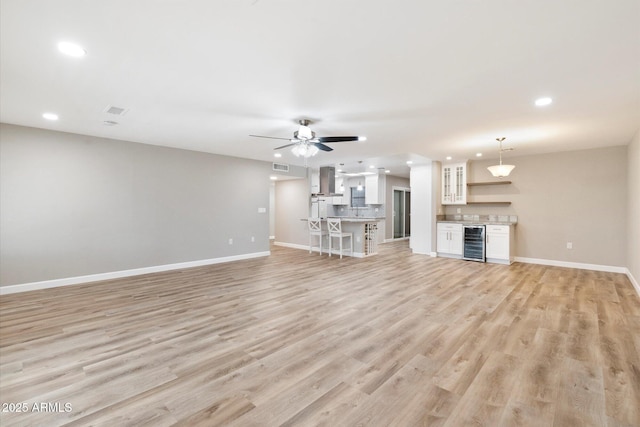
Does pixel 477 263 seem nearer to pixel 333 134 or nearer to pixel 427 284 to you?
pixel 427 284

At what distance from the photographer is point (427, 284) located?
187 inches

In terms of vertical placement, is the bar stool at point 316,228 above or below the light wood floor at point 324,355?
above

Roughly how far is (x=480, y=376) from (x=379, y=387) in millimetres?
812

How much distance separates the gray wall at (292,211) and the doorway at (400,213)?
3766mm

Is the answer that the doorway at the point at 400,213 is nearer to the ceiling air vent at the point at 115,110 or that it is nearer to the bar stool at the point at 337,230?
the bar stool at the point at 337,230

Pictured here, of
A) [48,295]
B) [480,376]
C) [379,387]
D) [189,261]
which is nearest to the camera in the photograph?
[379,387]

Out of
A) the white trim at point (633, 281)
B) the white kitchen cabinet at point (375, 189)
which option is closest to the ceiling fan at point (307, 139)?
the white trim at point (633, 281)

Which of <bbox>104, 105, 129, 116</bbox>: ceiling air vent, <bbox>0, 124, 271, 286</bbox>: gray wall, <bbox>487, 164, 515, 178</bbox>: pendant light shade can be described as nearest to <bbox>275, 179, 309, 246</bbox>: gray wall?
<bbox>0, 124, 271, 286</bbox>: gray wall

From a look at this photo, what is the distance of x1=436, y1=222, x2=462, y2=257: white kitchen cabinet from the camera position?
7.12 m

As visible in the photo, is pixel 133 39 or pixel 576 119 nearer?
pixel 133 39

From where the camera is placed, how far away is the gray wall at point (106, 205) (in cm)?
439

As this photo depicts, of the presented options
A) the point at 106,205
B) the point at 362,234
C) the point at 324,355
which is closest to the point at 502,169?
the point at 362,234

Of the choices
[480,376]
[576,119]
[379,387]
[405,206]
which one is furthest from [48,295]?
[405,206]

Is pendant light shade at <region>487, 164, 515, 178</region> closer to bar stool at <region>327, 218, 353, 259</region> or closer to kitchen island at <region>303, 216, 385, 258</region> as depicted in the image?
kitchen island at <region>303, 216, 385, 258</region>
